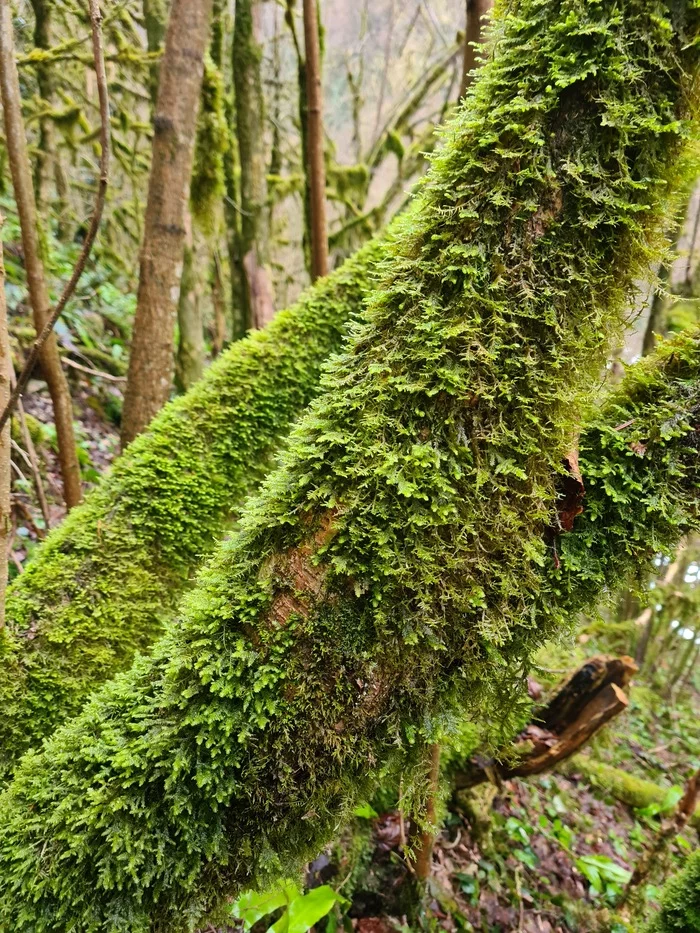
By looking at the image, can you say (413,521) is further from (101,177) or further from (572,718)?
(572,718)

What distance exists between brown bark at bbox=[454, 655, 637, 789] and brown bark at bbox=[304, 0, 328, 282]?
3.45 m

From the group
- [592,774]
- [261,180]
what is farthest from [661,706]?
[261,180]

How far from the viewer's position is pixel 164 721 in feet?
3.92

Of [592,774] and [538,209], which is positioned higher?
[538,209]

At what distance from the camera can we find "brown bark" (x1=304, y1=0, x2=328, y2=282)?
151 inches

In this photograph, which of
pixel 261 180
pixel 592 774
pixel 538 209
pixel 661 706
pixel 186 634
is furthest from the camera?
pixel 661 706

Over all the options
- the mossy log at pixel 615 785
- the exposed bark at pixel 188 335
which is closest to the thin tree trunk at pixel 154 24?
the exposed bark at pixel 188 335

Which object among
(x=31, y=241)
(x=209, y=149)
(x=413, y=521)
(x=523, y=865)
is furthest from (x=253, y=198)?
(x=523, y=865)

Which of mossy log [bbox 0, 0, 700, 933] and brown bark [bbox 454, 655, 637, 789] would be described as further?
brown bark [bbox 454, 655, 637, 789]

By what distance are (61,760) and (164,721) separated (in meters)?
0.35

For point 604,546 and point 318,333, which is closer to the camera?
point 604,546

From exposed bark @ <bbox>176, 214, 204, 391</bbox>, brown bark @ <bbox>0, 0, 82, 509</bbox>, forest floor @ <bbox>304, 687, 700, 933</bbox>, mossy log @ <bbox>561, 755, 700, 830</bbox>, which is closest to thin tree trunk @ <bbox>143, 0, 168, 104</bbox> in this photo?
exposed bark @ <bbox>176, 214, 204, 391</bbox>

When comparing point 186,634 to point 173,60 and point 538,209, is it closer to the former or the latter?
point 538,209

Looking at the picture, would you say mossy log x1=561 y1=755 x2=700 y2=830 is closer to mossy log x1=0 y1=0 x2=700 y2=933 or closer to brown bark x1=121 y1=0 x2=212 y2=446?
mossy log x1=0 y1=0 x2=700 y2=933
